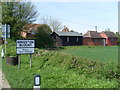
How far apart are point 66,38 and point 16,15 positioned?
2068 cm

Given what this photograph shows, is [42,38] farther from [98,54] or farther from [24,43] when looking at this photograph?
[24,43]

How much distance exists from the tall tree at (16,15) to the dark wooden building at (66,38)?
17481mm

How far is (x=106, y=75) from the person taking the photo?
784 centimetres

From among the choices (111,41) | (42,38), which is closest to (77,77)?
(42,38)

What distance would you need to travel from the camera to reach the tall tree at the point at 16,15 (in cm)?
3203

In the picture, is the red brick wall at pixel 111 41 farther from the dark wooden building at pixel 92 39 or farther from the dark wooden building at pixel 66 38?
the dark wooden building at pixel 66 38

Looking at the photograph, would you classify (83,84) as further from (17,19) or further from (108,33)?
(108,33)

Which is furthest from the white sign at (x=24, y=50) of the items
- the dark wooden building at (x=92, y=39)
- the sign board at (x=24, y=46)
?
the dark wooden building at (x=92, y=39)

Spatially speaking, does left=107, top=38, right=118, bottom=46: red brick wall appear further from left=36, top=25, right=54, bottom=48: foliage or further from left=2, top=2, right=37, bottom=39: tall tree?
left=2, top=2, right=37, bottom=39: tall tree

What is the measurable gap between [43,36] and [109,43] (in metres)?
38.5

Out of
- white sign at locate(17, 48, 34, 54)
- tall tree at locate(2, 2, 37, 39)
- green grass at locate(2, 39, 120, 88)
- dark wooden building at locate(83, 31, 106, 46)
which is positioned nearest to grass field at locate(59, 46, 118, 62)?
green grass at locate(2, 39, 120, 88)

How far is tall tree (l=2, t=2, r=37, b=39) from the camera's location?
105 ft

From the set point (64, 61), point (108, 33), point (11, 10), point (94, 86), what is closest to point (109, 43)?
point (108, 33)

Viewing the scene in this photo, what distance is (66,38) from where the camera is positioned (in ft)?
167
